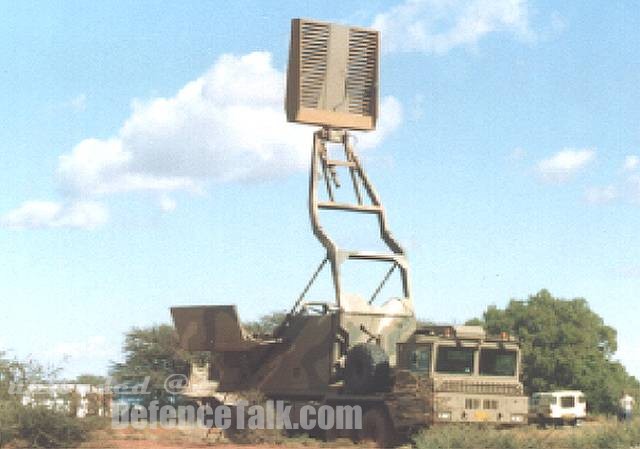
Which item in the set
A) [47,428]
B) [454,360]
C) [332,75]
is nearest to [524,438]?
[454,360]

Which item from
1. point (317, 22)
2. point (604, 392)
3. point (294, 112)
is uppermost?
point (317, 22)

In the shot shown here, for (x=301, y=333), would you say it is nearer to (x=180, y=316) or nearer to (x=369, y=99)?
(x=180, y=316)

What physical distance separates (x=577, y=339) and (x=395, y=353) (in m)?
27.7

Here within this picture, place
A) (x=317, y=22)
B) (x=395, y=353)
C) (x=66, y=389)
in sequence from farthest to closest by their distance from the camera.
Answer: (x=317, y=22)
(x=395, y=353)
(x=66, y=389)

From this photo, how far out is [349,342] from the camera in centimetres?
2772

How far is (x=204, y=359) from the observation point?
51.0m

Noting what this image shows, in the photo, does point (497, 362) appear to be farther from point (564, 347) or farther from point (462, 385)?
point (564, 347)

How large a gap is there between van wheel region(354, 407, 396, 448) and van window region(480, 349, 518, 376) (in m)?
2.26

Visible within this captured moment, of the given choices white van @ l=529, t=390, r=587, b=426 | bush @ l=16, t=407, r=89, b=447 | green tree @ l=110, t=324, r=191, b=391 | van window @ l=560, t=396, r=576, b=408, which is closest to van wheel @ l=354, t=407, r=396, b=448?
bush @ l=16, t=407, r=89, b=447

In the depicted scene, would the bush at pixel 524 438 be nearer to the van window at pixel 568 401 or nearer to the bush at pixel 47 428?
the bush at pixel 47 428

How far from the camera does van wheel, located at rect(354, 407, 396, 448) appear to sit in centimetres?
2544

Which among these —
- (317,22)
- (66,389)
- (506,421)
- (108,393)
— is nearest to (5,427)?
(66,389)

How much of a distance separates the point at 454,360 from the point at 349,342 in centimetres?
326

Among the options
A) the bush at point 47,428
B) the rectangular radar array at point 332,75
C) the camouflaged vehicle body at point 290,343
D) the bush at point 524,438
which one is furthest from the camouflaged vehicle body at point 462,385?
the rectangular radar array at point 332,75
